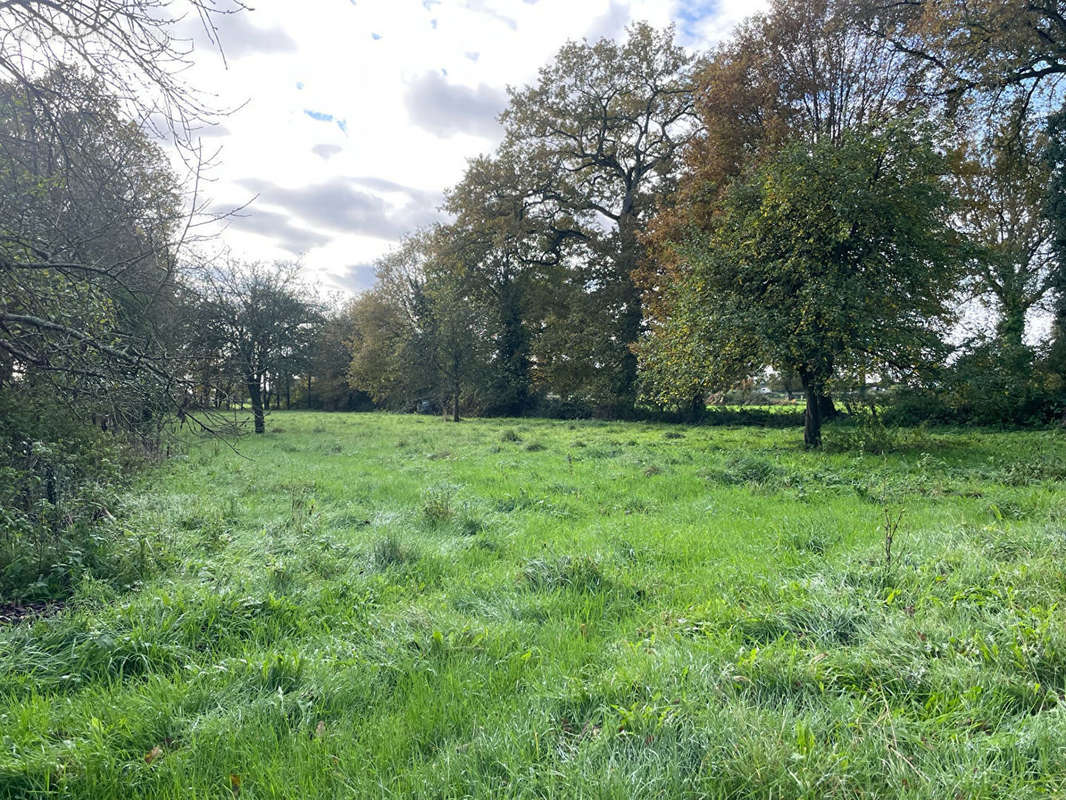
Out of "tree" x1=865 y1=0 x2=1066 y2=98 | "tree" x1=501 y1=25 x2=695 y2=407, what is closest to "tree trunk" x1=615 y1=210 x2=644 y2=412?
"tree" x1=501 y1=25 x2=695 y2=407

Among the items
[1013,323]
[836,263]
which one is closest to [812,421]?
[836,263]

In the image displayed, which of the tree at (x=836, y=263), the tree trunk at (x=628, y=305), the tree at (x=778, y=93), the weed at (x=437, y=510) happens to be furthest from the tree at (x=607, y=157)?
the weed at (x=437, y=510)

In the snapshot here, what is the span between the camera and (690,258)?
14992mm

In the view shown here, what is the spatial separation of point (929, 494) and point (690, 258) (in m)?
9.38

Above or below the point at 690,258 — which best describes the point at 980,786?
below

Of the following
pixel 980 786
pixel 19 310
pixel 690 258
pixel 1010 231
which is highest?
pixel 1010 231

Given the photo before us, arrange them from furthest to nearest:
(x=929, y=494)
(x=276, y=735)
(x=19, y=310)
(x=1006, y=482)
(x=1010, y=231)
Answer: (x=1010, y=231)
(x=1006, y=482)
(x=929, y=494)
(x=19, y=310)
(x=276, y=735)

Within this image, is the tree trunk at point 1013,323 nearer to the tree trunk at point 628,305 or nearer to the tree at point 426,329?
the tree trunk at point 628,305

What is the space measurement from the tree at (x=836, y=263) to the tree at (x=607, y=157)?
560 inches

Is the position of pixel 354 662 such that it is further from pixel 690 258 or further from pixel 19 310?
pixel 690 258

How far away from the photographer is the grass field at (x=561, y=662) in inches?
91.0

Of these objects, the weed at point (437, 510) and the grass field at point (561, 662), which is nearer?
the grass field at point (561, 662)

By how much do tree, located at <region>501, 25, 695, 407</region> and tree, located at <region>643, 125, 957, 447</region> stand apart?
14227 mm

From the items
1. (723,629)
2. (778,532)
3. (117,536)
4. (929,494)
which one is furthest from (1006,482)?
(117,536)
